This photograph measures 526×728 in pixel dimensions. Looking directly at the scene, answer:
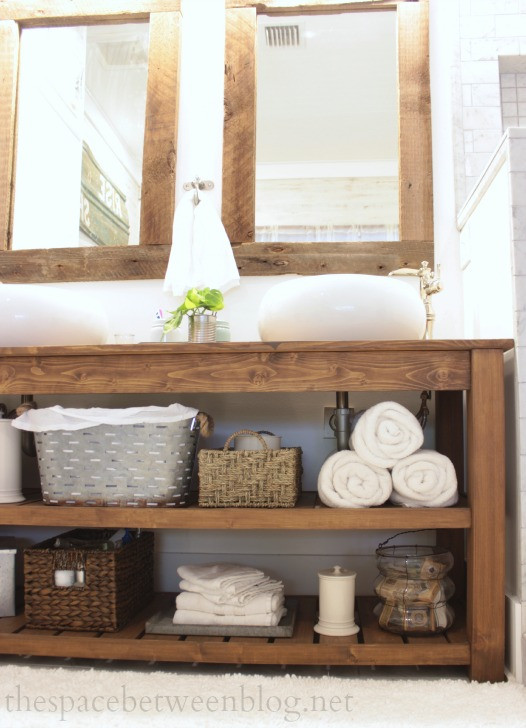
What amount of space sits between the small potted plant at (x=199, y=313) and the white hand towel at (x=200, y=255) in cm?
21

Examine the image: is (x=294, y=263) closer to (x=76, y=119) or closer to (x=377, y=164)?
(x=377, y=164)

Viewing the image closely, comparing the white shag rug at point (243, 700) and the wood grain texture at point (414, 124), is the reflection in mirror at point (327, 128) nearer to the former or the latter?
the wood grain texture at point (414, 124)

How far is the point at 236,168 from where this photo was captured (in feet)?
6.97

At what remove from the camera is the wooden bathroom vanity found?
1.44m

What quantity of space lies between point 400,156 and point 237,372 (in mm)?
981

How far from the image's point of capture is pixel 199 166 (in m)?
2.15

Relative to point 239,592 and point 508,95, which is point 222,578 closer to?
point 239,592

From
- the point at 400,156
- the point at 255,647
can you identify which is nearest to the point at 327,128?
the point at 400,156

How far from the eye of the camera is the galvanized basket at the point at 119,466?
1.57 meters

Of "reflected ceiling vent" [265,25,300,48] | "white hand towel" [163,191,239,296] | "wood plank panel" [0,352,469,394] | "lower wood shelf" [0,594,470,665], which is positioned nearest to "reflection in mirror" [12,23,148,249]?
"white hand towel" [163,191,239,296]

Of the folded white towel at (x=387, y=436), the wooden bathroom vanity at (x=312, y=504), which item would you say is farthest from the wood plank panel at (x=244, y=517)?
the folded white towel at (x=387, y=436)

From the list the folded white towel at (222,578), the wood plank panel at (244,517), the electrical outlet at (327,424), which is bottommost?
the folded white towel at (222,578)

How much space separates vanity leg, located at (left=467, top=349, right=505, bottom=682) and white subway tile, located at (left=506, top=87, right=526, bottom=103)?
1.07 meters

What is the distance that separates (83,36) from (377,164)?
107cm
